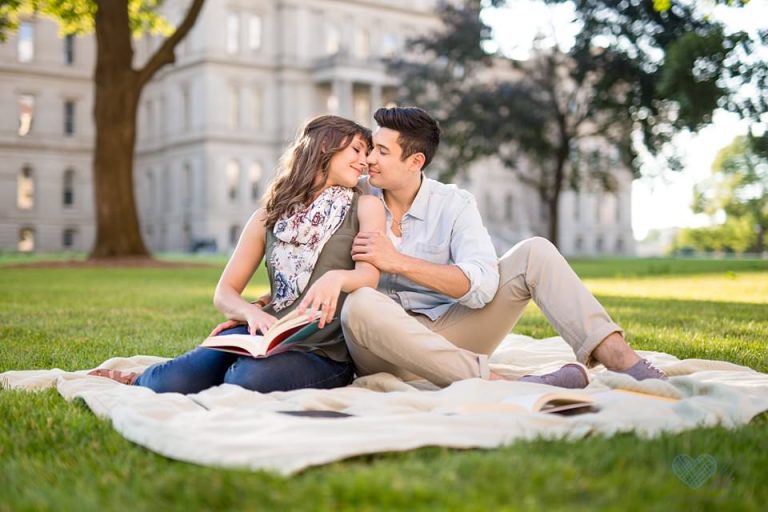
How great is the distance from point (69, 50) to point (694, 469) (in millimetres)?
54465

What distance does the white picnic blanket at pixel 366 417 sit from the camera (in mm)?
2711

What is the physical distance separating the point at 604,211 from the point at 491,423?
6183cm

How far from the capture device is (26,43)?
51469mm

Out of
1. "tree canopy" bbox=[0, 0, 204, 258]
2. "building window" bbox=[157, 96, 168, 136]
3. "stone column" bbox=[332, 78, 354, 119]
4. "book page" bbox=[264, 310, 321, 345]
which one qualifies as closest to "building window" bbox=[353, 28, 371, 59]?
"stone column" bbox=[332, 78, 354, 119]

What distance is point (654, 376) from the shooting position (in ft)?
12.8

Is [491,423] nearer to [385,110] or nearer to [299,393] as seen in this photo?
[299,393]

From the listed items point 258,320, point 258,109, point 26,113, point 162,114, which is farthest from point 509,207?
point 258,320

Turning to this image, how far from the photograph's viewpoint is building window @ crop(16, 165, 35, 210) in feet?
167

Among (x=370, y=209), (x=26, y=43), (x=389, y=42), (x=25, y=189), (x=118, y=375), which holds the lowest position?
(x=118, y=375)

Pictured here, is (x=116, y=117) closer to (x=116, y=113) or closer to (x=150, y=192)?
(x=116, y=113)

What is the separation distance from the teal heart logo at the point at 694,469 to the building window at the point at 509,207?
2267 inches

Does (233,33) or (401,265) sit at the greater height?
(233,33)

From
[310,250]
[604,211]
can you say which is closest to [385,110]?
[310,250]

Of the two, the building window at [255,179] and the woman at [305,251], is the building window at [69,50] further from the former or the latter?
the woman at [305,251]
